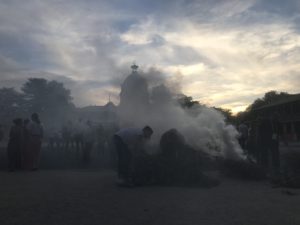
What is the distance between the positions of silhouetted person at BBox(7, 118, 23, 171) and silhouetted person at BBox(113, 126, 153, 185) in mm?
6164

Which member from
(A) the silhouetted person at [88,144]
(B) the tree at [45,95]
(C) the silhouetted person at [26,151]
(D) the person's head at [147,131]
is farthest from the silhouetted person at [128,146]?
(B) the tree at [45,95]

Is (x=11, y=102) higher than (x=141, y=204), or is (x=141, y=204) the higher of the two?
(x=11, y=102)

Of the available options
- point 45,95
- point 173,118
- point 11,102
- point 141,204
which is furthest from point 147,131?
point 11,102

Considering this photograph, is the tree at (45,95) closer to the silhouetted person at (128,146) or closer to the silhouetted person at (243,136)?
the silhouetted person at (243,136)

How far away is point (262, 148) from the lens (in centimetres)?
1623

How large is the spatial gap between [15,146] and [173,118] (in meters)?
6.82

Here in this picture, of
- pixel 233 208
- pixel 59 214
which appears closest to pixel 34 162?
pixel 59 214

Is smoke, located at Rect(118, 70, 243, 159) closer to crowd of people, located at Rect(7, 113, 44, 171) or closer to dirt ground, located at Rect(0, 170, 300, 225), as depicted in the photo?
dirt ground, located at Rect(0, 170, 300, 225)

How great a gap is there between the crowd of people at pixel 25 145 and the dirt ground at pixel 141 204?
3852mm

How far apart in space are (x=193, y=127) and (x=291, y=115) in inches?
1468

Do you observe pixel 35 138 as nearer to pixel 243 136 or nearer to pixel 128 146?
pixel 128 146

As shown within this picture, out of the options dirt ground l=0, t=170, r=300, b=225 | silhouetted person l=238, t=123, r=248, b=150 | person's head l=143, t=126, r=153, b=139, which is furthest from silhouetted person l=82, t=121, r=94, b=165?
silhouetted person l=238, t=123, r=248, b=150

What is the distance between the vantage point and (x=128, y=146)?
1209cm

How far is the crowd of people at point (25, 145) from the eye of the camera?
1653 centimetres
